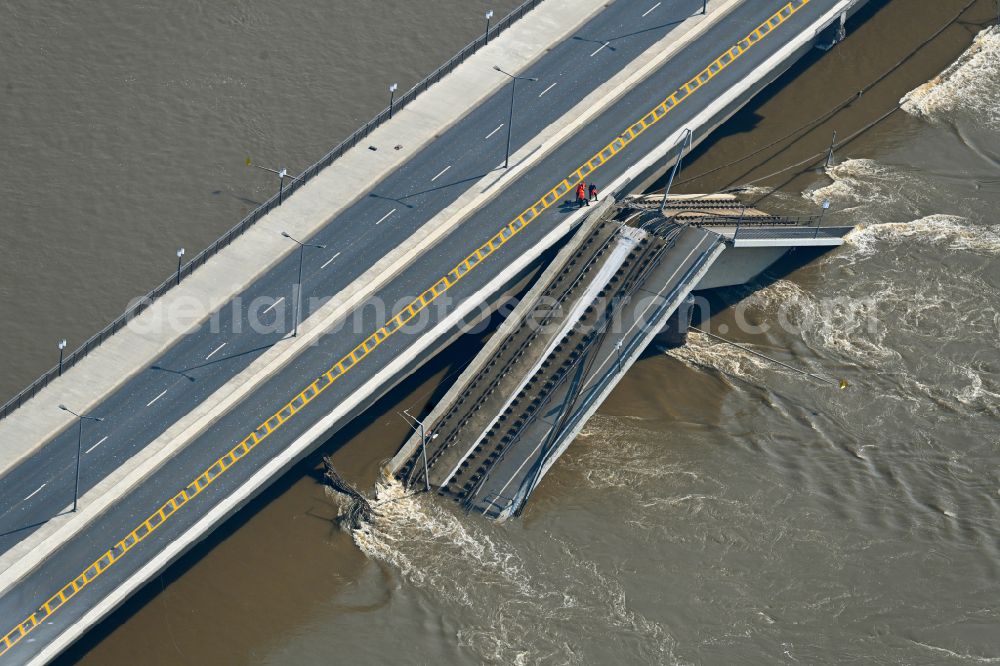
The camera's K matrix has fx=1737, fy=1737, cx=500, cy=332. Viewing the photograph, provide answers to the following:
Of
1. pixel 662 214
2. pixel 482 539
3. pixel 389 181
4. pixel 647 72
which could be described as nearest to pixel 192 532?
pixel 482 539

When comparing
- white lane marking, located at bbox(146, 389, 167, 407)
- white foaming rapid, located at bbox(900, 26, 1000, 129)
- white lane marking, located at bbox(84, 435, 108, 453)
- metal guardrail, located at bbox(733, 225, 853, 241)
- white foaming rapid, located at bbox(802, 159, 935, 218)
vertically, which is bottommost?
white lane marking, located at bbox(84, 435, 108, 453)

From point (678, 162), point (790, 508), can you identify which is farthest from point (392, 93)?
point (790, 508)

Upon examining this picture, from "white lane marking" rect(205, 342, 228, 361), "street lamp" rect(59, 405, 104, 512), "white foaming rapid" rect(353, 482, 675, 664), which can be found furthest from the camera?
"white lane marking" rect(205, 342, 228, 361)

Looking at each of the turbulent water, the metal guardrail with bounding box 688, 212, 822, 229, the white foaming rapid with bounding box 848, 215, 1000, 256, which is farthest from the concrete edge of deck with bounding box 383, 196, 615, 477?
the white foaming rapid with bounding box 848, 215, 1000, 256

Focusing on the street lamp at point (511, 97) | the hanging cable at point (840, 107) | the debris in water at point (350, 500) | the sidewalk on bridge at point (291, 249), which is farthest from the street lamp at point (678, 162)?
the debris in water at point (350, 500)

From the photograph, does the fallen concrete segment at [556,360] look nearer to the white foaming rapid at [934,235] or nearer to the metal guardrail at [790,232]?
the metal guardrail at [790,232]

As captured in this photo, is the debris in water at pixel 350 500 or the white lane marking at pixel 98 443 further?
the white lane marking at pixel 98 443

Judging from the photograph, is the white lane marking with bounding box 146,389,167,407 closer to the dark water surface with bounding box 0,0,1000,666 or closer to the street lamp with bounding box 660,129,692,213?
the dark water surface with bounding box 0,0,1000,666
